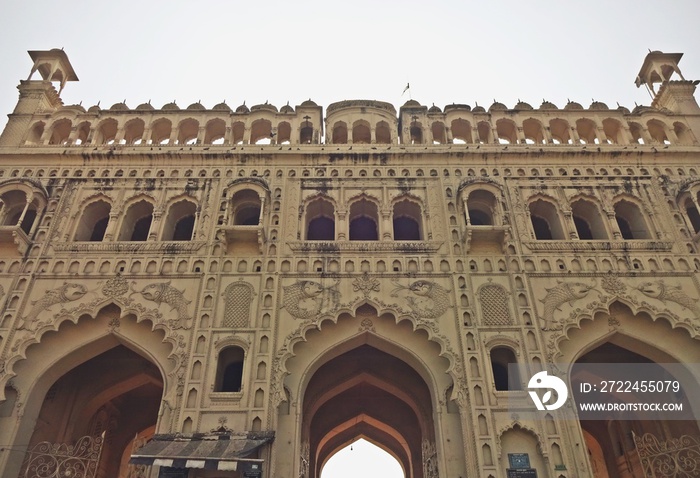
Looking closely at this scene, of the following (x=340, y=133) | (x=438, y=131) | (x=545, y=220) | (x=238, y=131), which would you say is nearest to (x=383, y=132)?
(x=340, y=133)

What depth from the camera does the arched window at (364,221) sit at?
13.5m

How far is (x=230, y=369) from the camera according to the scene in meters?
11.2

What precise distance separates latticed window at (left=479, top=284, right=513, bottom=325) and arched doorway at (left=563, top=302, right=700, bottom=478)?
1.41m

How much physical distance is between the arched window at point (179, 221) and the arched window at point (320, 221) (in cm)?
300

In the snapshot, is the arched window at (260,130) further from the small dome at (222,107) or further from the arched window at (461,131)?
the arched window at (461,131)

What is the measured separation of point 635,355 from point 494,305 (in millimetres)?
4085

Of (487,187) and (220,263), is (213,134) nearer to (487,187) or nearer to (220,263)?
(220,263)

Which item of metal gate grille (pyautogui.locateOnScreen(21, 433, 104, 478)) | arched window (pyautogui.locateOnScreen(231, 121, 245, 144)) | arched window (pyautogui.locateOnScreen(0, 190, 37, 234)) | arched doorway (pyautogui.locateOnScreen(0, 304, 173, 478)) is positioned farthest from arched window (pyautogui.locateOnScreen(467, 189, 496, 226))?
arched window (pyautogui.locateOnScreen(0, 190, 37, 234))

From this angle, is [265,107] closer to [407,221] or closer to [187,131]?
[187,131]

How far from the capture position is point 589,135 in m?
15.5

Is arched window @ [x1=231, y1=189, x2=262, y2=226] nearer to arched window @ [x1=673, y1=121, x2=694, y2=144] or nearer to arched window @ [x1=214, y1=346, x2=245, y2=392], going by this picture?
arched window @ [x1=214, y1=346, x2=245, y2=392]

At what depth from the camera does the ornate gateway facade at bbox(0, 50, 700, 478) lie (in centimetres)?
1008

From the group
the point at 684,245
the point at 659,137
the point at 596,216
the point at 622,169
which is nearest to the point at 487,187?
the point at 596,216

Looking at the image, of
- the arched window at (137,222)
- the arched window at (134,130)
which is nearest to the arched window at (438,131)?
the arched window at (137,222)
